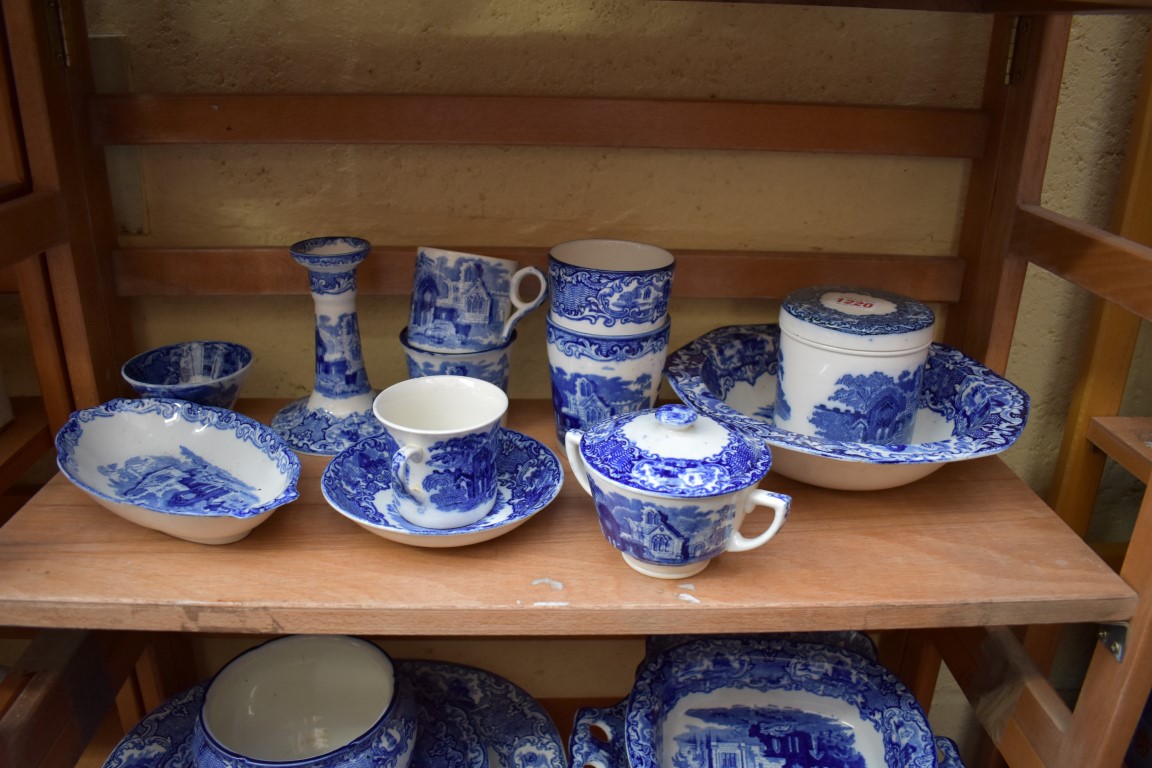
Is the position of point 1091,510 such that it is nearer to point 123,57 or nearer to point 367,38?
point 367,38

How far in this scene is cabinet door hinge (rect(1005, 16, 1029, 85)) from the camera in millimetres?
811

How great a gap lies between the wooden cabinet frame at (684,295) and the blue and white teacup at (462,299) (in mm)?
84

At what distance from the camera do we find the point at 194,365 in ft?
2.83

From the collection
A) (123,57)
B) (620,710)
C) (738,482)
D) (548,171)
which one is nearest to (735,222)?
(548,171)

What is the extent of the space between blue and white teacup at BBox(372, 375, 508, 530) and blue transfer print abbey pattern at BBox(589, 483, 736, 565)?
9 centimetres

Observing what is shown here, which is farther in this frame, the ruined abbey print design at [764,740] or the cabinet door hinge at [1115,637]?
the ruined abbey print design at [764,740]

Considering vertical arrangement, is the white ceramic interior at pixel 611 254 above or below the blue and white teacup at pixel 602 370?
above

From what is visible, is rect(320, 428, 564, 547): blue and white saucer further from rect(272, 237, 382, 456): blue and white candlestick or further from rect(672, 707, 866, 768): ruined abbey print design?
rect(672, 707, 866, 768): ruined abbey print design

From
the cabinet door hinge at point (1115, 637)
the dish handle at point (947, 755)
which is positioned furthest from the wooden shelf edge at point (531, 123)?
the dish handle at point (947, 755)

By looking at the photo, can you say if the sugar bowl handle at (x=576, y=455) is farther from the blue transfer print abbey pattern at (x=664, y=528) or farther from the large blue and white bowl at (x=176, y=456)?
the large blue and white bowl at (x=176, y=456)

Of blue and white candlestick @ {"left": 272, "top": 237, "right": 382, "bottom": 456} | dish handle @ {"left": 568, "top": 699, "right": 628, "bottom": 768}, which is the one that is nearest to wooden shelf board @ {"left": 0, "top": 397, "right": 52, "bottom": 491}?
blue and white candlestick @ {"left": 272, "top": 237, "right": 382, "bottom": 456}

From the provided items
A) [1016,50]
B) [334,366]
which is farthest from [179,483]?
[1016,50]

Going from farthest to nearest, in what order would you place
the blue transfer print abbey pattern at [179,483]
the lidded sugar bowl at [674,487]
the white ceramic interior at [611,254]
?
the white ceramic interior at [611,254] < the blue transfer print abbey pattern at [179,483] < the lidded sugar bowl at [674,487]

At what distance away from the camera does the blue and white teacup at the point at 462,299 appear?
2.55 feet
